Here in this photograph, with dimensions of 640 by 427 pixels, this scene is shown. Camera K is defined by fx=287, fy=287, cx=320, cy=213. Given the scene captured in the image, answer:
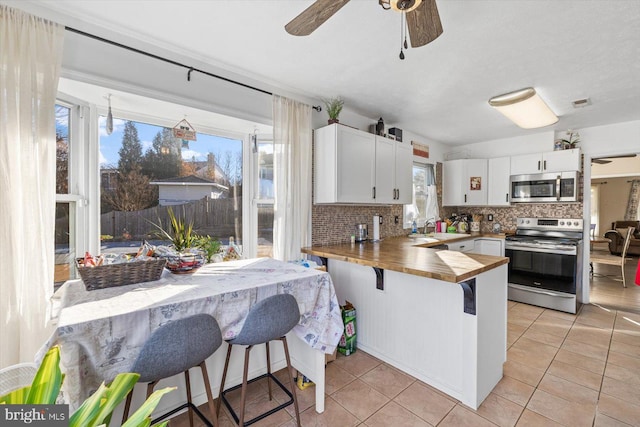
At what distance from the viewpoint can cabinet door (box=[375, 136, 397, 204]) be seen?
3.10 metres

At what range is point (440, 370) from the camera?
2.01m

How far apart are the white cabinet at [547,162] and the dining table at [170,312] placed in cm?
383

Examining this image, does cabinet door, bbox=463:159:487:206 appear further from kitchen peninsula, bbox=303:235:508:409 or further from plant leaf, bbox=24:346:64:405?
plant leaf, bbox=24:346:64:405

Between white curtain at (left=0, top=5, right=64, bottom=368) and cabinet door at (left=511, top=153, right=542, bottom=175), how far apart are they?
503 cm

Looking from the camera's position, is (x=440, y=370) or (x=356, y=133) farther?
(x=356, y=133)

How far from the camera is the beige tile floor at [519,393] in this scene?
68.3 inches

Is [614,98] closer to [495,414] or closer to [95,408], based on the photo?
[495,414]

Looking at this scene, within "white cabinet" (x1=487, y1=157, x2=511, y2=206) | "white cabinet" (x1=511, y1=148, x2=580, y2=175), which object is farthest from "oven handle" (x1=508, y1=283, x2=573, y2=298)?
"white cabinet" (x1=511, y1=148, x2=580, y2=175)

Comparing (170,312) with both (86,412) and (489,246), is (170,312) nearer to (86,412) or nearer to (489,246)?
(86,412)

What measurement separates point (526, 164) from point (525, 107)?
1.51 metres

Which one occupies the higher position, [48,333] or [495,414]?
[48,333]

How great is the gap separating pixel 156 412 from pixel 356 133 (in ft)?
8.63

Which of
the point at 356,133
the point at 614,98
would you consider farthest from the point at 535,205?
the point at 356,133

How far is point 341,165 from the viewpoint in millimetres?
2738
